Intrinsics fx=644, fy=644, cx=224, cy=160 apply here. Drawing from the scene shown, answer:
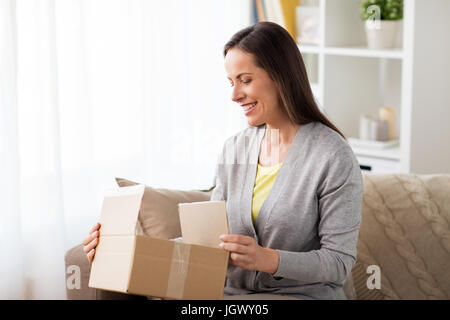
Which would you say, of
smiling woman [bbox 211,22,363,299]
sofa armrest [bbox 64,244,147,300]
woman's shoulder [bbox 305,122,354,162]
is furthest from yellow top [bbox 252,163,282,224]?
sofa armrest [bbox 64,244,147,300]

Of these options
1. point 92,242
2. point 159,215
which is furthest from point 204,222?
point 159,215

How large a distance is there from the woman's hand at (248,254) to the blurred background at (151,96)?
28.1 inches

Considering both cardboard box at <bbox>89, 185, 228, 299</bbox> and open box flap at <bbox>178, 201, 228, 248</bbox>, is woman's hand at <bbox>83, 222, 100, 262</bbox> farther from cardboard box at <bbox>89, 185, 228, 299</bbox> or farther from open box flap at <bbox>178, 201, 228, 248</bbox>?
open box flap at <bbox>178, 201, 228, 248</bbox>

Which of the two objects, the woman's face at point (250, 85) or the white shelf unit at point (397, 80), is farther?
the white shelf unit at point (397, 80)

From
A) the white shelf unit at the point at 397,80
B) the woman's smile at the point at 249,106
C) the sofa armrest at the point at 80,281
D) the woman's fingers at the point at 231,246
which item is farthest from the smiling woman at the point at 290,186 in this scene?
the white shelf unit at the point at 397,80

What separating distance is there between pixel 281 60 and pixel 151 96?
1.06m

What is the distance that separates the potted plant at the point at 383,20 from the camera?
2730 mm

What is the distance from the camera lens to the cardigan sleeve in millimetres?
1448

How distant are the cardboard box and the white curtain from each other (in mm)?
706

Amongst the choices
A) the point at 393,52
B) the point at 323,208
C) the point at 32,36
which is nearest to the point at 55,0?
the point at 32,36

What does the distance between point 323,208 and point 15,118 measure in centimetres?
98

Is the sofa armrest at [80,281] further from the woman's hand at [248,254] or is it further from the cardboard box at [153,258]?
the woman's hand at [248,254]

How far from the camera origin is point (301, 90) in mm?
1579

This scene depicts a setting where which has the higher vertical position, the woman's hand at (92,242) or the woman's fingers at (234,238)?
the woman's fingers at (234,238)
